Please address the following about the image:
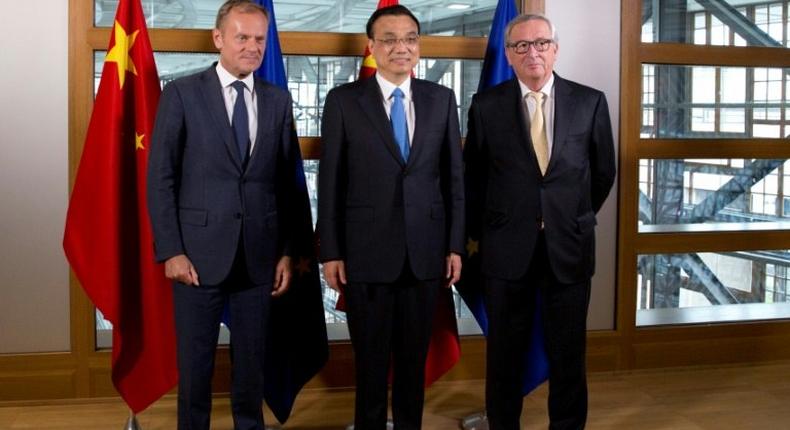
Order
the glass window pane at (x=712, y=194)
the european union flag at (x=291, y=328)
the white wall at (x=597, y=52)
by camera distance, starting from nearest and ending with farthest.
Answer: the european union flag at (x=291, y=328), the white wall at (x=597, y=52), the glass window pane at (x=712, y=194)

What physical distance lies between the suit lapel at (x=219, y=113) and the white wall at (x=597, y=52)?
1.75 meters

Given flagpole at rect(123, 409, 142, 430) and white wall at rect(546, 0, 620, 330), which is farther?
white wall at rect(546, 0, 620, 330)

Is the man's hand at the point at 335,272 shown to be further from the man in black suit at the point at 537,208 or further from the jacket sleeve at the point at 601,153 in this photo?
the jacket sleeve at the point at 601,153

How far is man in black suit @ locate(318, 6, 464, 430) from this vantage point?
2.96m

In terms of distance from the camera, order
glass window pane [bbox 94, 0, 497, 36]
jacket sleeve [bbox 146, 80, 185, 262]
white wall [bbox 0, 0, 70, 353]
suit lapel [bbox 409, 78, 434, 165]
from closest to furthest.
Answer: jacket sleeve [bbox 146, 80, 185, 262] → suit lapel [bbox 409, 78, 434, 165] → white wall [bbox 0, 0, 70, 353] → glass window pane [bbox 94, 0, 497, 36]

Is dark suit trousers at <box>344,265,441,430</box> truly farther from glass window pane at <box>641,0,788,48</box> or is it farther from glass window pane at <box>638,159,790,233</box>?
glass window pane at <box>641,0,788,48</box>

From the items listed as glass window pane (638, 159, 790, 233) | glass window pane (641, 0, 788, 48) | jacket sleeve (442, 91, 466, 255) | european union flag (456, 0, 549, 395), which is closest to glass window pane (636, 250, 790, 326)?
glass window pane (638, 159, 790, 233)

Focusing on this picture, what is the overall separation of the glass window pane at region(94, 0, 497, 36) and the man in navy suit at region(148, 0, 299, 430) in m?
0.93

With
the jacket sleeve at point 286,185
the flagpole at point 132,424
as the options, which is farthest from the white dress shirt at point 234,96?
the flagpole at point 132,424

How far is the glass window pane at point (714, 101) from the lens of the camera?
438 cm

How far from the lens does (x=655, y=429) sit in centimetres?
360

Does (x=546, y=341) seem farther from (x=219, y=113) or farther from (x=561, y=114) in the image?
(x=219, y=113)

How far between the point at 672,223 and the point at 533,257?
1.73 metres

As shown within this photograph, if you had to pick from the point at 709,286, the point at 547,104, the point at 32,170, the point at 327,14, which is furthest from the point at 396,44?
the point at 709,286
